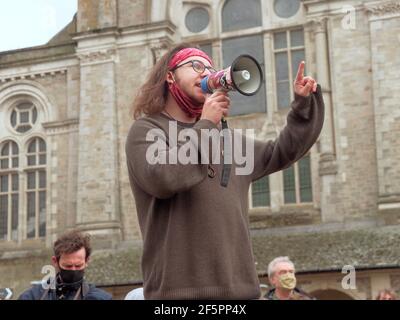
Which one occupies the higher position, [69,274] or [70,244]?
[70,244]

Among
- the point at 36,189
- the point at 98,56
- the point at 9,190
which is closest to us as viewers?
the point at 98,56

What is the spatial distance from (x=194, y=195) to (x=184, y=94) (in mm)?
383

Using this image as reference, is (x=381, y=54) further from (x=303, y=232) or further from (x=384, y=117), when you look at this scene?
(x=303, y=232)

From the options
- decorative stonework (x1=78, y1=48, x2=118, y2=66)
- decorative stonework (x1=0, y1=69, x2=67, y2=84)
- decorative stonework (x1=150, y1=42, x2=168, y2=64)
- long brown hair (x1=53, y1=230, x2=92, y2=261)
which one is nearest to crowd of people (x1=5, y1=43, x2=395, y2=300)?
long brown hair (x1=53, y1=230, x2=92, y2=261)

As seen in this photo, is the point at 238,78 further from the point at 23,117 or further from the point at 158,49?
the point at 23,117

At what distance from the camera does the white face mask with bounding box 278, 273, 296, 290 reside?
6.27m

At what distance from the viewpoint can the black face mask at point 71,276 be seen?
4535 millimetres

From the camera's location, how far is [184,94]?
104 inches

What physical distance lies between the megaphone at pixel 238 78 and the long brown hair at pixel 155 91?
A: 0.22 m

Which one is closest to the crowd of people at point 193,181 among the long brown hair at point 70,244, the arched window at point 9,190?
the long brown hair at point 70,244

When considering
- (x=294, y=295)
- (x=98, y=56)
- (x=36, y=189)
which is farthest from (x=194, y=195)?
(x=36, y=189)

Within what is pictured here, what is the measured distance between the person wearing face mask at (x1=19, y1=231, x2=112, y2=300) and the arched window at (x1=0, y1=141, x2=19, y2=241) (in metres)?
18.1

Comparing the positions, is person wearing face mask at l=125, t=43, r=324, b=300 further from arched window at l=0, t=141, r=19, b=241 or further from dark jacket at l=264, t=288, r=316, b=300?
arched window at l=0, t=141, r=19, b=241

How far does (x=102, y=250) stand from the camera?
20203mm
